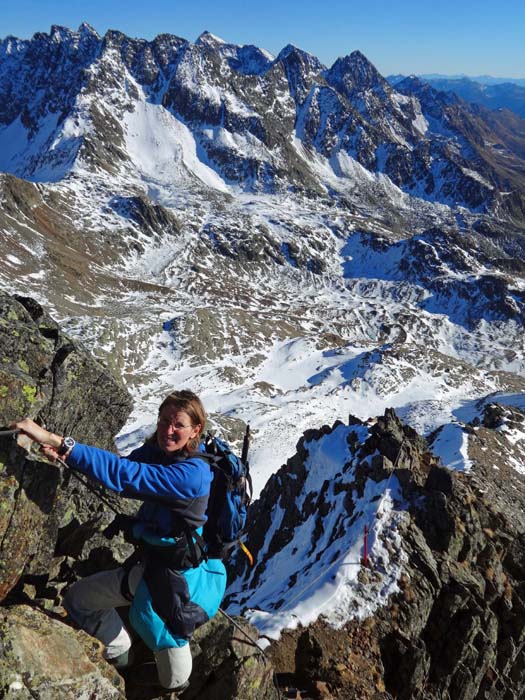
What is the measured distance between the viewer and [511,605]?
19453 mm

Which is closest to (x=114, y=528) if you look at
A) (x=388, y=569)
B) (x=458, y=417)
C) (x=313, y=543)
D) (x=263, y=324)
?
(x=388, y=569)

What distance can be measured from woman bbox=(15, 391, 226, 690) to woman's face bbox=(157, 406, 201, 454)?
0.6 inches

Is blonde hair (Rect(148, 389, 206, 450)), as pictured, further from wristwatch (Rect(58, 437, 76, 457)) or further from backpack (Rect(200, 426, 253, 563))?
wristwatch (Rect(58, 437, 76, 457))

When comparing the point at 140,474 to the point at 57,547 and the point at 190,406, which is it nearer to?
the point at 190,406

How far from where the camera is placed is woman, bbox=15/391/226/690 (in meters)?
6.48

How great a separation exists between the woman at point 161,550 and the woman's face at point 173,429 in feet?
0.05

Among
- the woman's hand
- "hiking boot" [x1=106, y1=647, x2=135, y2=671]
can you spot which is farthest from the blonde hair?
"hiking boot" [x1=106, y1=647, x2=135, y2=671]

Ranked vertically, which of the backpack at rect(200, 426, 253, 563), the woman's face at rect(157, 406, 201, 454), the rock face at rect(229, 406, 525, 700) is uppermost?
the woman's face at rect(157, 406, 201, 454)

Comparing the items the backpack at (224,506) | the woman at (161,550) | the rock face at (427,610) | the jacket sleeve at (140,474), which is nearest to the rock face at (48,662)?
the woman at (161,550)

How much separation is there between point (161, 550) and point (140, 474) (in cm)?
150

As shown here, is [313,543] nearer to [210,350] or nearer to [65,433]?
[65,433]

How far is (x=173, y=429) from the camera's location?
23.2 ft

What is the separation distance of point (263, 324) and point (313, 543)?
128989mm

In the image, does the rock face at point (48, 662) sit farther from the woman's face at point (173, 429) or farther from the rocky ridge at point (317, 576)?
the woman's face at point (173, 429)
